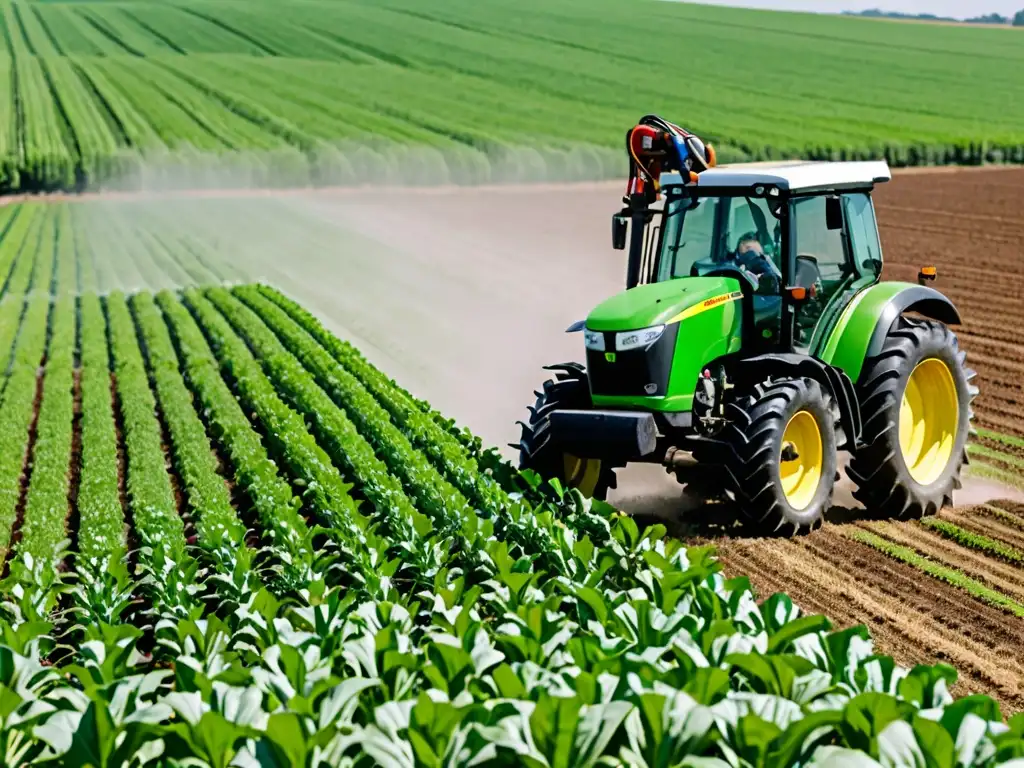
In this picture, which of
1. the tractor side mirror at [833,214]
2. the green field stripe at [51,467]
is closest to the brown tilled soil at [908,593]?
the tractor side mirror at [833,214]

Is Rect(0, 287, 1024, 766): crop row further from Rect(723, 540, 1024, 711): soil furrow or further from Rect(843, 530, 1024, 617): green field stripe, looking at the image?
Rect(843, 530, 1024, 617): green field stripe

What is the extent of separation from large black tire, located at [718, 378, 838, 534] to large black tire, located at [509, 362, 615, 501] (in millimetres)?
1018

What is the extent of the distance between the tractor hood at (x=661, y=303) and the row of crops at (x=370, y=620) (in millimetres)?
1201

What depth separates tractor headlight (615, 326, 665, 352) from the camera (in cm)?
800

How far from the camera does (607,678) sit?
4844mm

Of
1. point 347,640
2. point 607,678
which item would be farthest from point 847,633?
point 347,640

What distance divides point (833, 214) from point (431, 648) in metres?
4.72

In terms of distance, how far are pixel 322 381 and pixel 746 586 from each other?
8766 mm

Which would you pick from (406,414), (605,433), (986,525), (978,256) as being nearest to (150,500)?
(406,414)

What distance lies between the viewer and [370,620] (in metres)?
6.03

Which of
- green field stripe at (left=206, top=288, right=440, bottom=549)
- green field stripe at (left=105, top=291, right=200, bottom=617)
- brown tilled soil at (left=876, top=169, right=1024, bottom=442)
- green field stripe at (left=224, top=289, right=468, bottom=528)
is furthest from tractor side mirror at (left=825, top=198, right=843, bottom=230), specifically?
green field stripe at (left=105, top=291, right=200, bottom=617)

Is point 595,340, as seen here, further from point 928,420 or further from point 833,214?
point 928,420

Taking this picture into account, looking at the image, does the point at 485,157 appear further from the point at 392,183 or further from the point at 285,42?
the point at 285,42

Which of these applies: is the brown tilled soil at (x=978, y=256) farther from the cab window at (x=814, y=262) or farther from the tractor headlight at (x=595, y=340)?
the tractor headlight at (x=595, y=340)
